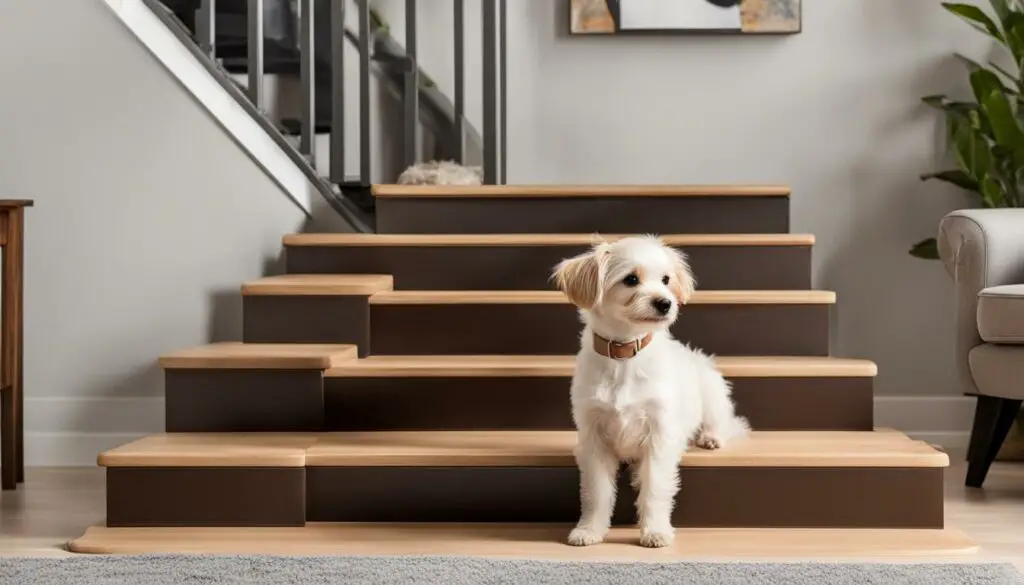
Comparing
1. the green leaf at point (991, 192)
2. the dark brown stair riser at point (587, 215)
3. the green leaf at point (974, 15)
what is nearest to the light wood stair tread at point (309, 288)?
the dark brown stair riser at point (587, 215)

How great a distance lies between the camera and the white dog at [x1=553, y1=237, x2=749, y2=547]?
87.9 inches

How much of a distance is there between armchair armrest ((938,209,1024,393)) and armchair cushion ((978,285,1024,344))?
0.26 feet

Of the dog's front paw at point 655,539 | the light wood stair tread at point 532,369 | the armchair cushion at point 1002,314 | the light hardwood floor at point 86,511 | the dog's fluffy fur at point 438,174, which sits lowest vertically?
the light hardwood floor at point 86,511

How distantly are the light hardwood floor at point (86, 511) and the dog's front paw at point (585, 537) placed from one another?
2.27 feet

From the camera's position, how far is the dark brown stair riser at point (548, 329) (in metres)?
2.99

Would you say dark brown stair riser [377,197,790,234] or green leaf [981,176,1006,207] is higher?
green leaf [981,176,1006,207]

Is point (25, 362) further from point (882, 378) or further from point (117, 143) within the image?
point (882, 378)

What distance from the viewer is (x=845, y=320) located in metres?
3.97

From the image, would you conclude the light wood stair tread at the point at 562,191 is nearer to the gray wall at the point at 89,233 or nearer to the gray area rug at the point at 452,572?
the gray wall at the point at 89,233

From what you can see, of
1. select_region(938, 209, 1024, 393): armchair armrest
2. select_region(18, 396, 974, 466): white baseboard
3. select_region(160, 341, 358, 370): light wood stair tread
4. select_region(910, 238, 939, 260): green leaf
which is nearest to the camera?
select_region(160, 341, 358, 370): light wood stair tread

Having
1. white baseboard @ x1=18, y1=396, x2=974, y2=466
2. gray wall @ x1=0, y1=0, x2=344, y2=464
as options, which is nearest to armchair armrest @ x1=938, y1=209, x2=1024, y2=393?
gray wall @ x1=0, y1=0, x2=344, y2=464

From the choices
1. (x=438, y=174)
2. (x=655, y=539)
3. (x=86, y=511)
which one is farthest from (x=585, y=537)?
(x=438, y=174)

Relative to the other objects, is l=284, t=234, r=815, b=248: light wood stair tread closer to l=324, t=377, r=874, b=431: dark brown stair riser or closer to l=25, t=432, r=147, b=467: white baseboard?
l=324, t=377, r=874, b=431: dark brown stair riser

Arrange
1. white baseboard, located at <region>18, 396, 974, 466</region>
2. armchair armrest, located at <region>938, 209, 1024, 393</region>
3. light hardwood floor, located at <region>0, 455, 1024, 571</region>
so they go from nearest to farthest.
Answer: light hardwood floor, located at <region>0, 455, 1024, 571</region>
armchair armrest, located at <region>938, 209, 1024, 393</region>
white baseboard, located at <region>18, 396, 974, 466</region>
